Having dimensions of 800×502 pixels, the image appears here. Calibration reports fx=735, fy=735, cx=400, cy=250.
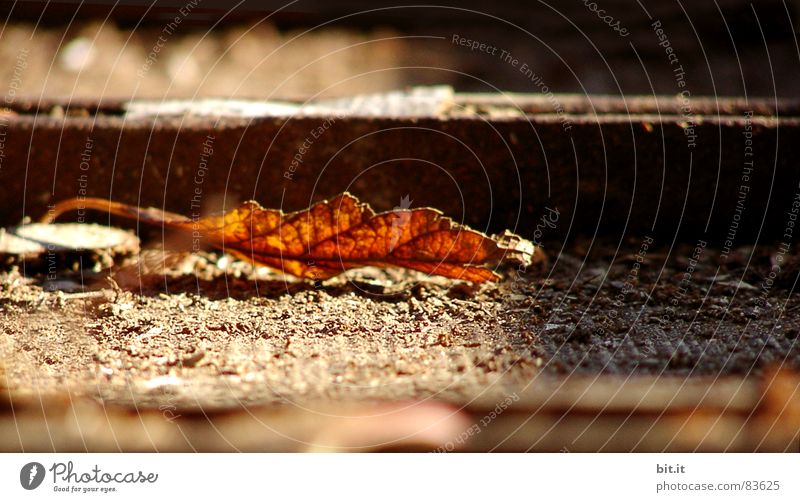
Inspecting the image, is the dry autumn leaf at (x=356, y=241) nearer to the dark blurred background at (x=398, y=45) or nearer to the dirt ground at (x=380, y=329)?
the dirt ground at (x=380, y=329)

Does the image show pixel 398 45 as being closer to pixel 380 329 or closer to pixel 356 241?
pixel 356 241

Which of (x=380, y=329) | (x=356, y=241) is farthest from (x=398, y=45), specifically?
(x=380, y=329)

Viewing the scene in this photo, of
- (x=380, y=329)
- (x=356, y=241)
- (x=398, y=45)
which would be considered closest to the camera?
(x=380, y=329)

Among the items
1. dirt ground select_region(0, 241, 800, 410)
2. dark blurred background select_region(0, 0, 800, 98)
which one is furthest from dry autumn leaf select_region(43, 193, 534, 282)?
dark blurred background select_region(0, 0, 800, 98)

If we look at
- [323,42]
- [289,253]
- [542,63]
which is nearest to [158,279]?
[289,253]

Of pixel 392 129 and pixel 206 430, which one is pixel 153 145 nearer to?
pixel 392 129

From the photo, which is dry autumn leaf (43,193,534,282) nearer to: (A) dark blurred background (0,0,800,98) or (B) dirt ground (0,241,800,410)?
(B) dirt ground (0,241,800,410)

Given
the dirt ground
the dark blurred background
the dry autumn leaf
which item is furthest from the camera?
the dark blurred background
